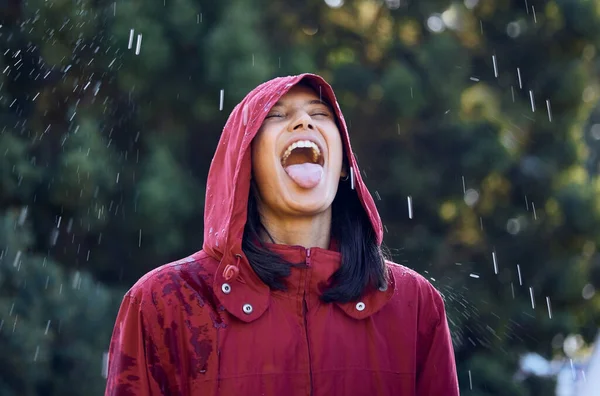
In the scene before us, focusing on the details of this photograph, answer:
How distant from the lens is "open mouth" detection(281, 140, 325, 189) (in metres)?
2.52

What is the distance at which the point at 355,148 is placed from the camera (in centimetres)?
680

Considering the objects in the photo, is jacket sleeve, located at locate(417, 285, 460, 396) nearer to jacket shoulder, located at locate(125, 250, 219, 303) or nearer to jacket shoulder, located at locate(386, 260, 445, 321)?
jacket shoulder, located at locate(386, 260, 445, 321)

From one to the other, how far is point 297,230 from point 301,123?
297 millimetres

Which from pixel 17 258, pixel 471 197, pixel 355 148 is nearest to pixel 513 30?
pixel 471 197

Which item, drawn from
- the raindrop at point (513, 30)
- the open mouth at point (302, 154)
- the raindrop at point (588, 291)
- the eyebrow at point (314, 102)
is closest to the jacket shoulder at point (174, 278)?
the open mouth at point (302, 154)

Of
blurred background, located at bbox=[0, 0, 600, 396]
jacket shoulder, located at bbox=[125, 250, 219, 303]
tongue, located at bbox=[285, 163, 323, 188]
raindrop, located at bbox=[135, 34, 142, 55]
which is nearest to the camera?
jacket shoulder, located at bbox=[125, 250, 219, 303]

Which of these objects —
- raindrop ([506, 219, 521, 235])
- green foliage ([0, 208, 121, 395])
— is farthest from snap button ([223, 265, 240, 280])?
raindrop ([506, 219, 521, 235])

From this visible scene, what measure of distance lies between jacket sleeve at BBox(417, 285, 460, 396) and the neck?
14.0 inches

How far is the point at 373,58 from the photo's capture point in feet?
23.3

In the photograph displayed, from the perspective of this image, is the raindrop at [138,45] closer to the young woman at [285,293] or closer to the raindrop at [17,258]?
the raindrop at [17,258]

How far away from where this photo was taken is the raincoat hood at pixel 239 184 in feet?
7.98

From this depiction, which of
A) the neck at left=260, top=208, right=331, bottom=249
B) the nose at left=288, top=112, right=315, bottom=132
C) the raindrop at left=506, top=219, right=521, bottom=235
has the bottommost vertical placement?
the neck at left=260, top=208, right=331, bottom=249

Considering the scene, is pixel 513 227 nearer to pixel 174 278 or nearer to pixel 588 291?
pixel 588 291

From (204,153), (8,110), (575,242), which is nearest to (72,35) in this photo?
(8,110)
